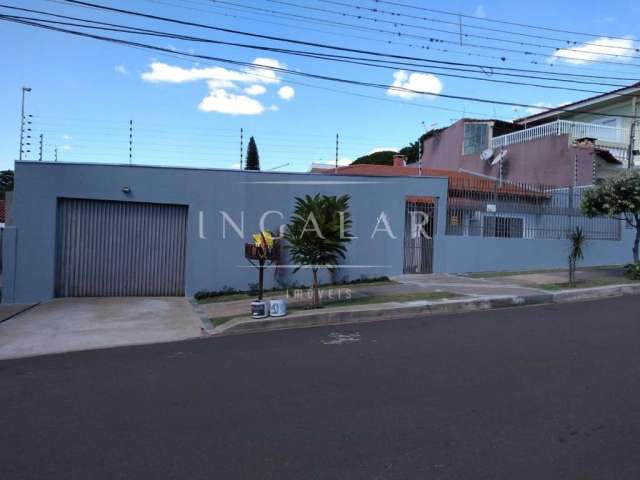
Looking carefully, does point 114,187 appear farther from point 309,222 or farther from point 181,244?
point 309,222

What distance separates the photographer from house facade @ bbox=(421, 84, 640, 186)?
22391 mm

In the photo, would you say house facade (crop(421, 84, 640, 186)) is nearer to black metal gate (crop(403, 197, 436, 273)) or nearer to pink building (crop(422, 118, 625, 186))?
pink building (crop(422, 118, 625, 186))

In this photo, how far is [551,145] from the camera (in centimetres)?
2327

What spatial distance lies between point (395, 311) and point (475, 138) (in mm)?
21375

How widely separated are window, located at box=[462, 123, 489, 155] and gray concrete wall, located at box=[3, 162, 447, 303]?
563 inches

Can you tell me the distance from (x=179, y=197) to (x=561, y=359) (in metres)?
10.1

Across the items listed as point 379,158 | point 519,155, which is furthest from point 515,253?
point 379,158

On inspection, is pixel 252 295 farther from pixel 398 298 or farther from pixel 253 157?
pixel 253 157

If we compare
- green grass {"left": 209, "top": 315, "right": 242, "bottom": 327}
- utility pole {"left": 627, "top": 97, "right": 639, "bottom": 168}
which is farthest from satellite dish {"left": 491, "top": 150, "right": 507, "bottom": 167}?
green grass {"left": 209, "top": 315, "right": 242, "bottom": 327}

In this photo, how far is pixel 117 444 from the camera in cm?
421

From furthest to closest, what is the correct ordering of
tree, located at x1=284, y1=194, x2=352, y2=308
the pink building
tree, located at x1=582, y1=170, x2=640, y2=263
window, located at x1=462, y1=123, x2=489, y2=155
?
window, located at x1=462, y1=123, x2=489, y2=155
the pink building
tree, located at x1=582, y1=170, x2=640, y2=263
tree, located at x1=284, y1=194, x2=352, y2=308

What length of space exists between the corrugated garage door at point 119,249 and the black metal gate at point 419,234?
621cm

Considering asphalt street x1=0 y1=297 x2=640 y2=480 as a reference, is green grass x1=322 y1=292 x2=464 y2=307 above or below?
above

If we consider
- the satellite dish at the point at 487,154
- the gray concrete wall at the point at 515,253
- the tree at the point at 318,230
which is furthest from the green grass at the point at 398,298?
the satellite dish at the point at 487,154
